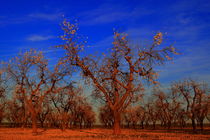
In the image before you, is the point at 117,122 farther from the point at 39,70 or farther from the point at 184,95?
the point at 184,95

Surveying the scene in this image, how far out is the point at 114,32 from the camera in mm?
25422

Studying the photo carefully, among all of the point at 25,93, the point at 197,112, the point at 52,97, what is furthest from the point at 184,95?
the point at 25,93

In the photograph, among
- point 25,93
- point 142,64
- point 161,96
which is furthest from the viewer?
point 161,96

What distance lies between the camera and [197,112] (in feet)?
167

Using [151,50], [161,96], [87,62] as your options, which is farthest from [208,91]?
[87,62]

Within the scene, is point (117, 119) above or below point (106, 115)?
above

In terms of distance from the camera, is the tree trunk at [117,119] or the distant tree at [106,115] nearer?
the tree trunk at [117,119]

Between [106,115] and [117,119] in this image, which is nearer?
[117,119]

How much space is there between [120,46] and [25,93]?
18865 millimetres

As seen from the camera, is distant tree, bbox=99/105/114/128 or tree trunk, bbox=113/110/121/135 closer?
tree trunk, bbox=113/110/121/135

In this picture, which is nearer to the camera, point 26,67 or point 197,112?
point 26,67

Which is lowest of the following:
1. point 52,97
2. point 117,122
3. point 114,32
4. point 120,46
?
point 117,122

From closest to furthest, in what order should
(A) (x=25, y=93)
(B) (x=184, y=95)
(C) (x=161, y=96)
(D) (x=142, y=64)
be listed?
(D) (x=142, y=64) < (A) (x=25, y=93) < (B) (x=184, y=95) < (C) (x=161, y=96)

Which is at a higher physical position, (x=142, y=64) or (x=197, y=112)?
(x=142, y=64)
